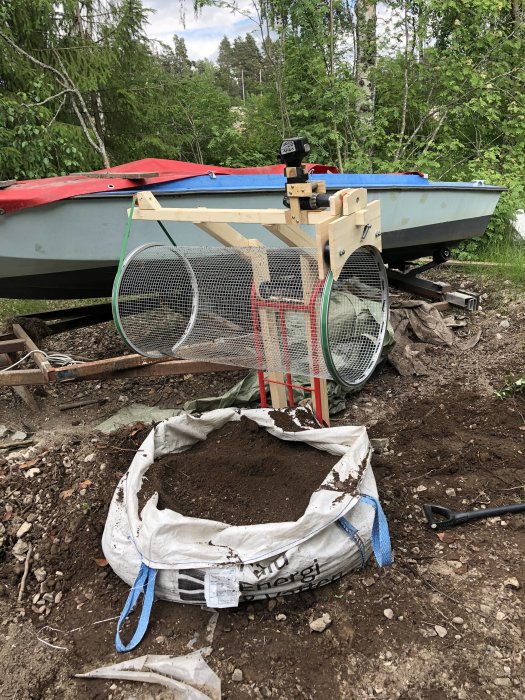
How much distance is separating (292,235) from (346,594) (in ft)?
4.69

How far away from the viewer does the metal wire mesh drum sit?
2.24 metres

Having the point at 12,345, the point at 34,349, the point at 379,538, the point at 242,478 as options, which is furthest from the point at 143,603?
the point at 12,345

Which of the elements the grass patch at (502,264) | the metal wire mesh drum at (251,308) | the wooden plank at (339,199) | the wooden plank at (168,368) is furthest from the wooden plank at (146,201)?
the grass patch at (502,264)

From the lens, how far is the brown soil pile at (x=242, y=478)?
2.08 metres

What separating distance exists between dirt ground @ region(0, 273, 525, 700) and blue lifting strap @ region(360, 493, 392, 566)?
0.19 ft

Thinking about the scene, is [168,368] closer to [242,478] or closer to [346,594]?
[242,478]

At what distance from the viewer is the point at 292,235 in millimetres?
2213

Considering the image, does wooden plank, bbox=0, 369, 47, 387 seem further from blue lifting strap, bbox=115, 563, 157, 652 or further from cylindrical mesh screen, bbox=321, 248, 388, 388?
cylindrical mesh screen, bbox=321, 248, 388, 388

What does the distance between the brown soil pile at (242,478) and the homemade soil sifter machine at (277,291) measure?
329 mm

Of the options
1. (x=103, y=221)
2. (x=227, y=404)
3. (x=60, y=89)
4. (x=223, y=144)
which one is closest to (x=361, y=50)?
(x=223, y=144)

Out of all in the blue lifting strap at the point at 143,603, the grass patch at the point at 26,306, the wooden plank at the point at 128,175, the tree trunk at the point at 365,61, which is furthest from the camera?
the tree trunk at the point at 365,61

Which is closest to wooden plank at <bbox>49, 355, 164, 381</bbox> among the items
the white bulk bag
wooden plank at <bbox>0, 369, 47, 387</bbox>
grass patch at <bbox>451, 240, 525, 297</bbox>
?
wooden plank at <bbox>0, 369, 47, 387</bbox>

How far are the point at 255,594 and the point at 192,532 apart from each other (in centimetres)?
31

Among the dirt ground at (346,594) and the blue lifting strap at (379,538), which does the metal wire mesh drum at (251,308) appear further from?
the dirt ground at (346,594)
